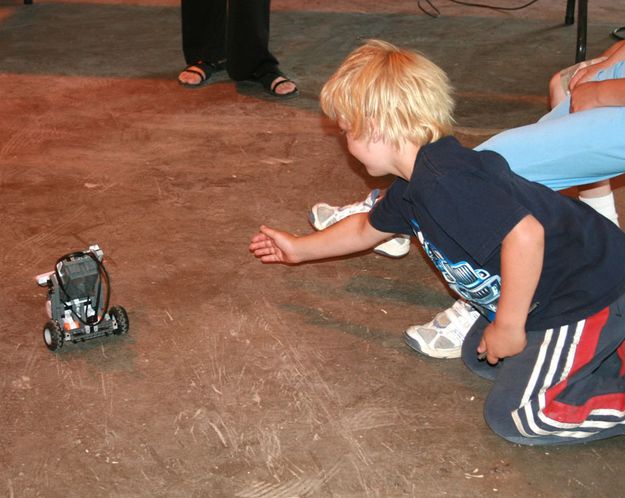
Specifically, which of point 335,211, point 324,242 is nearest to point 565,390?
point 324,242

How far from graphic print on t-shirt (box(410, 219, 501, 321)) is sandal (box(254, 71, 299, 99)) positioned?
1682 mm

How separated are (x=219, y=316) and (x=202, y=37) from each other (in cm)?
175

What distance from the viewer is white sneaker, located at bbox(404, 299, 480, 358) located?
2107 mm

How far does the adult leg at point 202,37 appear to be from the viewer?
3566 millimetres

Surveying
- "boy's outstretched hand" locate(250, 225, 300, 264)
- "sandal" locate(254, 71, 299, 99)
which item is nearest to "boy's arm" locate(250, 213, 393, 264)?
"boy's outstretched hand" locate(250, 225, 300, 264)

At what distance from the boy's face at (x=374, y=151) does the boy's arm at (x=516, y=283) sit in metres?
0.30

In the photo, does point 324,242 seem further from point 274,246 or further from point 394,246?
point 394,246

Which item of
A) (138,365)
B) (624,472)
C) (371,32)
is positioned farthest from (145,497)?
(371,32)

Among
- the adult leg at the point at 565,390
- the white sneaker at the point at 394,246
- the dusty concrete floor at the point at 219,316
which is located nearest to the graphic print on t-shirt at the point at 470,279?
the adult leg at the point at 565,390

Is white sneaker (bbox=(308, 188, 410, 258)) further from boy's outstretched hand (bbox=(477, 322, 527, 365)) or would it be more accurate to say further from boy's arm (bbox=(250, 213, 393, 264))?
boy's outstretched hand (bbox=(477, 322, 527, 365))

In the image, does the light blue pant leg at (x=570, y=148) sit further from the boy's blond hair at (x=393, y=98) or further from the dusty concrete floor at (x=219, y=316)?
the dusty concrete floor at (x=219, y=316)

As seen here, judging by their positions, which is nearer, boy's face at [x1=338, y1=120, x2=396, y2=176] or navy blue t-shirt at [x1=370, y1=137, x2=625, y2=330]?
navy blue t-shirt at [x1=370, y1=137, x2=625, y2=330]

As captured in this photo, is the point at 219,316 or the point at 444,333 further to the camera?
the point at 219,316

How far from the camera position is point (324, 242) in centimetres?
215
